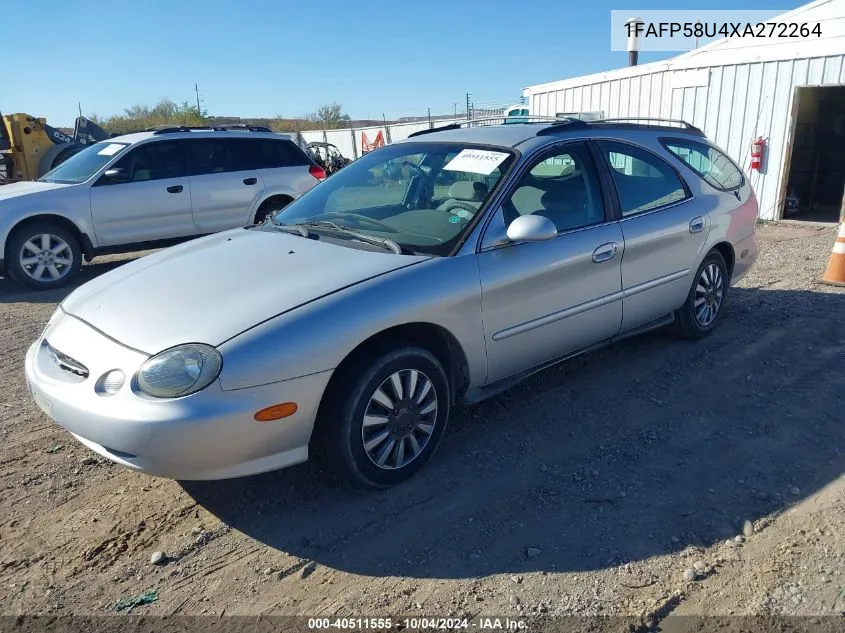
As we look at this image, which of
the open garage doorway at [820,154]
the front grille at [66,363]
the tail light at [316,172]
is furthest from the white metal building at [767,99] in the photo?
the front grille at [66,363]

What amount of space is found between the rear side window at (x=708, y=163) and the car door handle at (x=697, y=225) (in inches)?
16.6

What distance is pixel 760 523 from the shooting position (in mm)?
3064

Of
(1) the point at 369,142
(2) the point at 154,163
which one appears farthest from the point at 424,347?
(1) the point at 369,142

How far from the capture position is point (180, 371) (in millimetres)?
2744

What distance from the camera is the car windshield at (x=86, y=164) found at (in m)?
8.20

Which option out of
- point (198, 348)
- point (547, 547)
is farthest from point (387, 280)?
point (547, 547)

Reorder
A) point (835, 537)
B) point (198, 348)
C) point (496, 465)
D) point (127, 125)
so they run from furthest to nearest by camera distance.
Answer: point (127, 125), point (496, 465), point (835, 537), point (198, 348)

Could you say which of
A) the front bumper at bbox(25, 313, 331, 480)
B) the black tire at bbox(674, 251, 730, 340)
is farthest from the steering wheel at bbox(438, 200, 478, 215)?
the black tire at bbox(674, 251, 730, 340)

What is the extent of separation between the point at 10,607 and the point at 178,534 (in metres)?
0.68

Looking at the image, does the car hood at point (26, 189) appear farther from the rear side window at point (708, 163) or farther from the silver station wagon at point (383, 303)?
the rear side window at point (708, 163)

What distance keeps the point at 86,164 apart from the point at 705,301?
24.4 ft

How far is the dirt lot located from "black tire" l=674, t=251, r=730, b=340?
2.64 ft

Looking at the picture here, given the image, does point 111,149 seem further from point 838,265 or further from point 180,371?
point 838,265

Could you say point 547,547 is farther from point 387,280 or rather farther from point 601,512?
point 387,280
